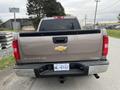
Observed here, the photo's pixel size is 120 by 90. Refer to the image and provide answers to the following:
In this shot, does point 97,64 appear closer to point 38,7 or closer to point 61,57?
point 61,57

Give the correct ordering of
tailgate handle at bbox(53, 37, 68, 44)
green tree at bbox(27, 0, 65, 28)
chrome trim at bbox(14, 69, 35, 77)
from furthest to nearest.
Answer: green tree at bbox(27, 0, 65, 28) → chrome trim at bbox(14, 69, 35, 77) → tailgate handle at bbox(53, 37, 68, 44)

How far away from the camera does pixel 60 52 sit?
5.56 m

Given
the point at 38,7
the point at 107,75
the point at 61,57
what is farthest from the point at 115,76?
the point at 38,7

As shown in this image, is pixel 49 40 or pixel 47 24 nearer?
pixel 49 40

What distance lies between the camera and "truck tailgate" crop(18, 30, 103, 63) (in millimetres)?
5484

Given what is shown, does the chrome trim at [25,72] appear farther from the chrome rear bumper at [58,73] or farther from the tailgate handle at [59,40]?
the tailgate handle at [59,40]

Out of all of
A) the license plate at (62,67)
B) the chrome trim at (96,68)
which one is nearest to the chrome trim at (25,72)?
the license plate at (62,67)

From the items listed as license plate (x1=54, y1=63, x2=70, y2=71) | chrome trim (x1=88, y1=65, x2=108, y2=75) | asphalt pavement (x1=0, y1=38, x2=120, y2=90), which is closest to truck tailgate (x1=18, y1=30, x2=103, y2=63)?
license plate (x1=54, y1=63, x2=70, y2=71)

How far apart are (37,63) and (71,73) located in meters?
0.85

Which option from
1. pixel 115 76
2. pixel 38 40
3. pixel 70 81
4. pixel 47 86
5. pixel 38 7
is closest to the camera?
pixel 38 40

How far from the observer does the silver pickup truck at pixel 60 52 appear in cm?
550

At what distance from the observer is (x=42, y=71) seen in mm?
5656

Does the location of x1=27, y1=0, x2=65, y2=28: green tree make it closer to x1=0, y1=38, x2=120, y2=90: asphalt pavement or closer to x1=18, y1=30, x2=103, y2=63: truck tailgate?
x1=0, y1=38, x2=120, y2=90: asphalt pavement


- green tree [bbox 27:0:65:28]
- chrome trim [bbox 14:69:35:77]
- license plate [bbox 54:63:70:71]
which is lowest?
green tree [bbox 27:0:65:28]
